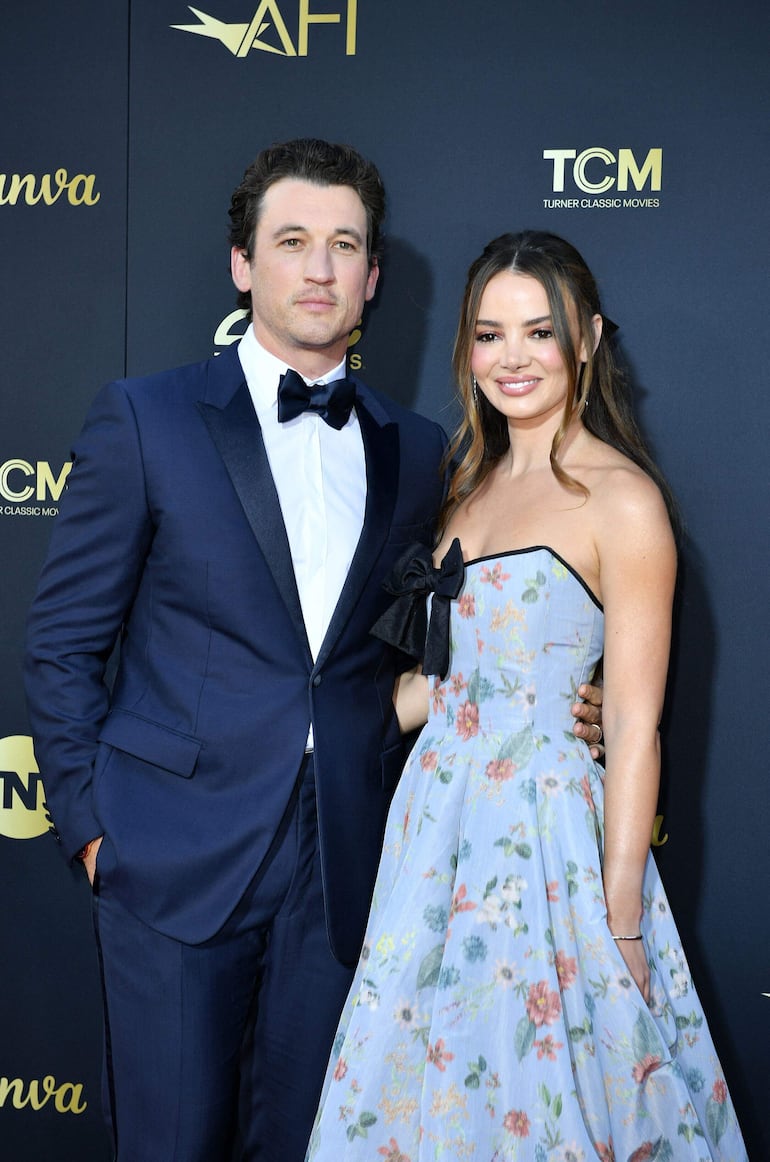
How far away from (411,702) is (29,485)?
3.37 ft

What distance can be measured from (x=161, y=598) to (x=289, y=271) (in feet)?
2.11

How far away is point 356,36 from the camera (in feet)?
8.41

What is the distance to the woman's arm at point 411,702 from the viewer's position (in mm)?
2283

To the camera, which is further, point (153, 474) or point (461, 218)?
point (461, 218)

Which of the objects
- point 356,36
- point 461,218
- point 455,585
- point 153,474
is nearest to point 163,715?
point 153,474

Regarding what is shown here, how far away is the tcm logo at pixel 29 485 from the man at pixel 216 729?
23.8 inches

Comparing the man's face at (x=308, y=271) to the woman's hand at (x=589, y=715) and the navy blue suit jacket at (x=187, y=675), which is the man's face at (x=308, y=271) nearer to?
the navy blue suit jacket at (x=187, y=675)

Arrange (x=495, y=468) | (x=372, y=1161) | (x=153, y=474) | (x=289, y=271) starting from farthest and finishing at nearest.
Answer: (x=495, y=468) → (x=289, y=271) → (x=153, y=474) → (x=372, y=1161)

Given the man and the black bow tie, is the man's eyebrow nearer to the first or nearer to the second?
the man

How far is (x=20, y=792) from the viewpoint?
2686 millimetres

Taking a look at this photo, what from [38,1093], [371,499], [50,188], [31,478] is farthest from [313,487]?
[38,1093]

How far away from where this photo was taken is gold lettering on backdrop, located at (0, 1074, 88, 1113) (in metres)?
2.68

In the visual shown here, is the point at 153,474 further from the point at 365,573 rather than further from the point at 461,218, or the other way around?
the point at 461,218

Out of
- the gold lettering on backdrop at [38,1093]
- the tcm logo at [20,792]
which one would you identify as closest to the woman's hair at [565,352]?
the tcm logo at [20,792]
